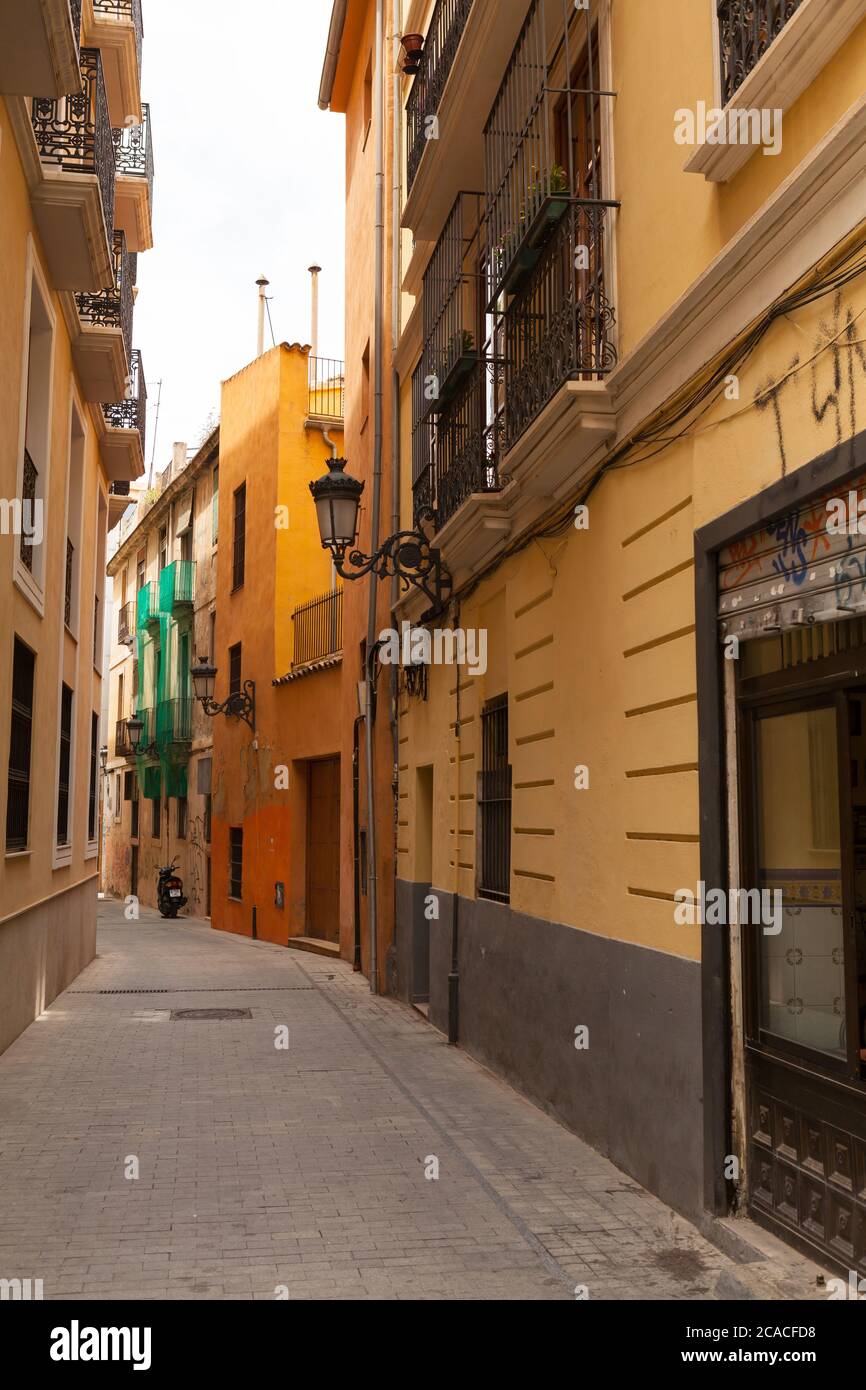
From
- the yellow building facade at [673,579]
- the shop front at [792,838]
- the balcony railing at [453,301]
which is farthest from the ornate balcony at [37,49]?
the shop front at [792,838]

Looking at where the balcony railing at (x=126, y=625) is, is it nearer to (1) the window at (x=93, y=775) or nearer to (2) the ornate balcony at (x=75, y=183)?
(1) the window at (x=93, y=775)

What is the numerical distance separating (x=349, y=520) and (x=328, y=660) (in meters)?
8.37

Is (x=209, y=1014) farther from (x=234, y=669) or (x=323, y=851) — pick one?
(x=234, y=669)

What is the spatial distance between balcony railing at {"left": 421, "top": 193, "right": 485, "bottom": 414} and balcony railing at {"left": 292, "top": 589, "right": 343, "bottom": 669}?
803 cm

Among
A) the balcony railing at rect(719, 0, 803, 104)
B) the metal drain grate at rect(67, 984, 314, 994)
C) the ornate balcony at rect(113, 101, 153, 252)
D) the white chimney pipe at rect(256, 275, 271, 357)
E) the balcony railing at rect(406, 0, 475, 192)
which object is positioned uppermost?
the white chimney pipe at rect(256, 275, 271, 357)

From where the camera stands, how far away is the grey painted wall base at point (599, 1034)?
5.68m

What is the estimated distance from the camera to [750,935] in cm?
533

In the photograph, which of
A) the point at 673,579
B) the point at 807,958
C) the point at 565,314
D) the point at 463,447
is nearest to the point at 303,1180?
the point at 807,958

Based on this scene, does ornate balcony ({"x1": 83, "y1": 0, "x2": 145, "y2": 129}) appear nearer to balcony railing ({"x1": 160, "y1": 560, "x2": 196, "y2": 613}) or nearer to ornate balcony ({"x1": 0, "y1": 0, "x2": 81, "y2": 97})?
ornate balcony ({"x1": 0, "y1": 0, "x2": 81, "y2": 97})

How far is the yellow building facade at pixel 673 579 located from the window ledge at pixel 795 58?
1 cm

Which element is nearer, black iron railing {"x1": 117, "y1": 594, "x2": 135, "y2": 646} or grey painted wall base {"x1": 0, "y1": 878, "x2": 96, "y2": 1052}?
grey painted wall base {"x1": 0, "y1": 878, "x2": 96, "y2": 1052}

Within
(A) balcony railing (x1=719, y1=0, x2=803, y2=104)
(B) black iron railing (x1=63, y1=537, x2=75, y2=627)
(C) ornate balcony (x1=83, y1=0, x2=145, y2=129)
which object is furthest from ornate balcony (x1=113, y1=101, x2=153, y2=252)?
(A) balcony railing (x1=719, y1=0, x2=803, y2=104)

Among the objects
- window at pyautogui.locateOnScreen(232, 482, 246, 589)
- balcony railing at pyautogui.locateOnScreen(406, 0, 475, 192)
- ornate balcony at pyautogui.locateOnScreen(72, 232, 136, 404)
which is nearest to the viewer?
balcony railing at pyautogui.locateOnScreen(406, 0, 475, 192)

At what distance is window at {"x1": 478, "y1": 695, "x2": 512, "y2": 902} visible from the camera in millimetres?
9578
